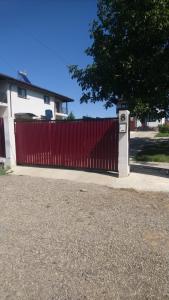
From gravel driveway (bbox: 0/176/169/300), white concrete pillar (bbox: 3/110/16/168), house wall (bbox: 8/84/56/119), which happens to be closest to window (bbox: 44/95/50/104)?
house wall (bbox: 8/84/56/119)

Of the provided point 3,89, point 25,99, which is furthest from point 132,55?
point 25,99

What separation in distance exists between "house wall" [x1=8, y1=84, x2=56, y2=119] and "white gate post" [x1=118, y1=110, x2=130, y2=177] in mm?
17583

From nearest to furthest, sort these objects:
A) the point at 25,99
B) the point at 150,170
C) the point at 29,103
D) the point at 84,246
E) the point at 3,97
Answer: the point at 84,246
the point at 150,170
the point at 3,97
the point at 25,99
the point at 29,103

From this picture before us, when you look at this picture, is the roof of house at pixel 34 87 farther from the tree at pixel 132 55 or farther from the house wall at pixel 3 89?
the tree at pixel 132 55

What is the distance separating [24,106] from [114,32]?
14.4m

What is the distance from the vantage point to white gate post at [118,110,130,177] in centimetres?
865

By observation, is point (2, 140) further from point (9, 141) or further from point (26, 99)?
point (26, 99)

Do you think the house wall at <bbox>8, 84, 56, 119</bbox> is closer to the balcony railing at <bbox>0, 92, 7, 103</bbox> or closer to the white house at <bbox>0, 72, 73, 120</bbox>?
the white house at <bbox>0, 72, 73, 120</bbox>

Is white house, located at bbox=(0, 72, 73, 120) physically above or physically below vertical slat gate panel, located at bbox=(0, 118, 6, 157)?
above

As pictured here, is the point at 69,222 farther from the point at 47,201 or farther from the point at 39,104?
the point at 39,104

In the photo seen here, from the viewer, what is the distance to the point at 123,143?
8.85 m

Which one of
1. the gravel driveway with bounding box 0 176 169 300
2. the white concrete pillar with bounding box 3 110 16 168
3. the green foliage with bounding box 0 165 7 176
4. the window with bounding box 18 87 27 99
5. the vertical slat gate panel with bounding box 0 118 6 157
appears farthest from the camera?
the window with bounding box 18 87 27 99

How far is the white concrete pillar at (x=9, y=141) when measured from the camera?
10.8m

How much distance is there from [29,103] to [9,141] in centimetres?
1675
